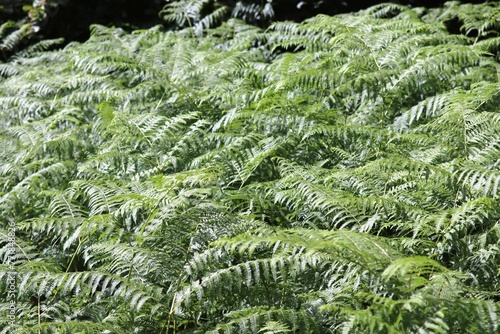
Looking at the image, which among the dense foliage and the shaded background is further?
the shaded background

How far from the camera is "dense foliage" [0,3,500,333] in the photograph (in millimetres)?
2301

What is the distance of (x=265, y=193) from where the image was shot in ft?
10.5

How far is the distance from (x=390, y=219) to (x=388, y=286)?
0.84m

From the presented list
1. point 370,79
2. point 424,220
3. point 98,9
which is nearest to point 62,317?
point 424,220

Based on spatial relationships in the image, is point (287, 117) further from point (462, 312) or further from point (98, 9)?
point (98, 9)

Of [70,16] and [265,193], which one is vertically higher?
[265,193]

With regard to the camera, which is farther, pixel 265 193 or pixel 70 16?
pixel 70 16

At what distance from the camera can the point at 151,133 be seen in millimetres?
3793

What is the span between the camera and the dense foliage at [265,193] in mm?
2301

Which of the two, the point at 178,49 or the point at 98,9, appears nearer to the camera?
the point at 178,49

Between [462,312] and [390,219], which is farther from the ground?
[462,312]

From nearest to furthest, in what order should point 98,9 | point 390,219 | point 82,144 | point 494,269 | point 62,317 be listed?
point 494,269 < point 62,317 < point 390,219 < point 82,144 < point 98,9

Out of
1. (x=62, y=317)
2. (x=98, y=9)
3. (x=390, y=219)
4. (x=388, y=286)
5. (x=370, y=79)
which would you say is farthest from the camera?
(x=98, y=9)

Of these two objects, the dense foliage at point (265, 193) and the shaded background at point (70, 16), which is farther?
the shaded background at point (70, 16)
